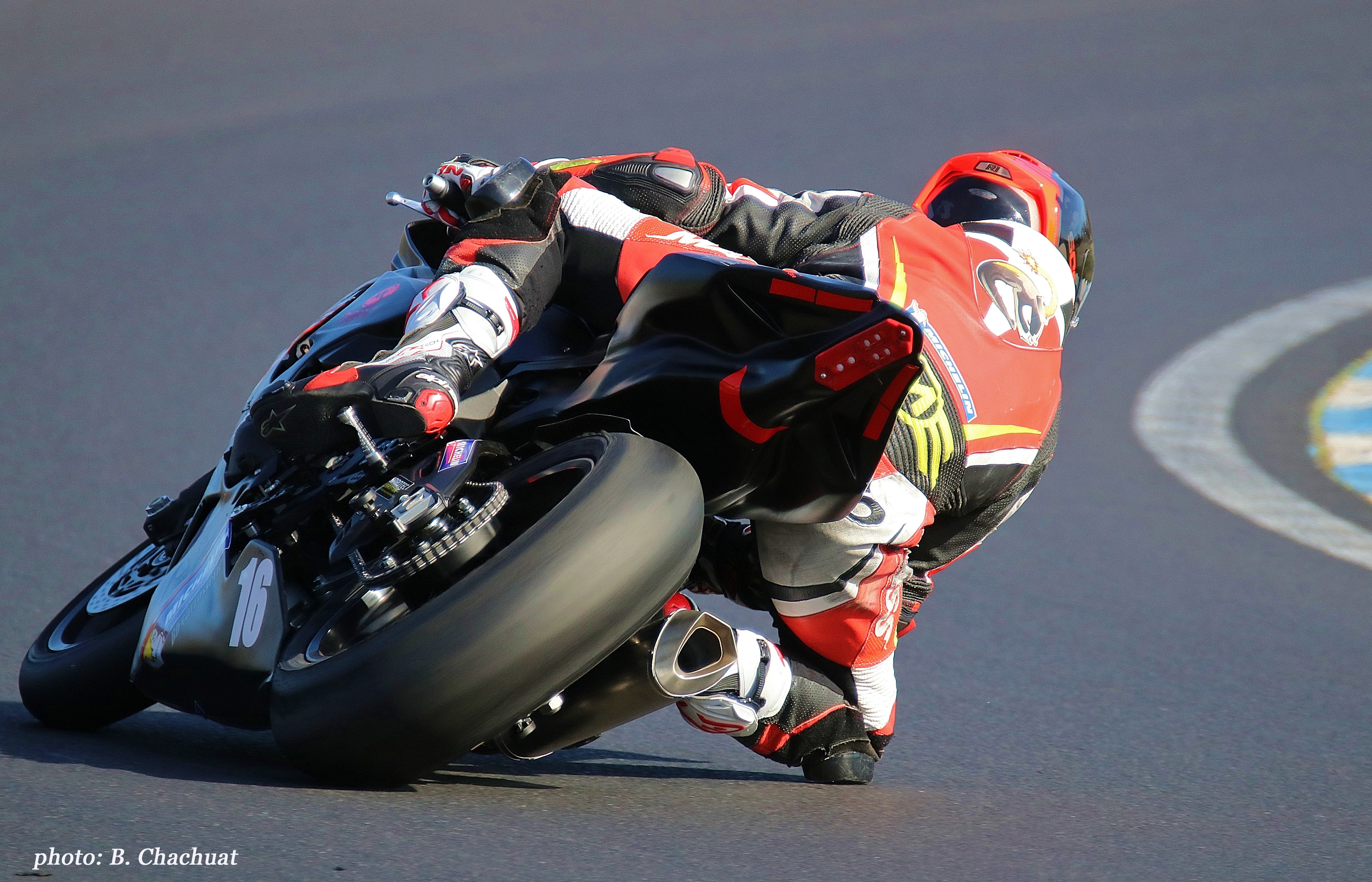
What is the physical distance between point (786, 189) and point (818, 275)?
6.15 metres

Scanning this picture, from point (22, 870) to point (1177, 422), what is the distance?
5279 millimetres

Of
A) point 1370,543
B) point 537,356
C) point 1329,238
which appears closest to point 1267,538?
point 1370,543

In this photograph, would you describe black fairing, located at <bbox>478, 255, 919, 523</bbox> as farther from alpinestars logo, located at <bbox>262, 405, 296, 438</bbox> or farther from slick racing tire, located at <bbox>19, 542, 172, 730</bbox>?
slick racing tire, located at <bbox>19, 542, 172, 730</bbox>

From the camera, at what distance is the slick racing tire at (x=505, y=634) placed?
6.57ft

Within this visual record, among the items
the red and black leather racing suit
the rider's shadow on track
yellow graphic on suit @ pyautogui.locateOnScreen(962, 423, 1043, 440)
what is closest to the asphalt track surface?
the rider's shadow on track

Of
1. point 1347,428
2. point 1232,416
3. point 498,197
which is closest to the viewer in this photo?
point 498,197

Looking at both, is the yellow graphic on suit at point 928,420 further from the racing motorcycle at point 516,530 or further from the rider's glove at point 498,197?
the rider's glove at point 498,197

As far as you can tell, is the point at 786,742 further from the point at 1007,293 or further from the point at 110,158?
the point at 110,158

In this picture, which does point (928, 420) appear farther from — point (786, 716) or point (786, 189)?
point (786, 189)

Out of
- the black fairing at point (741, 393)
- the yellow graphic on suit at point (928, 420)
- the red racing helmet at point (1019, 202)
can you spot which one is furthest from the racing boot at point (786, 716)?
the red racing helmet at point (1019, 202)

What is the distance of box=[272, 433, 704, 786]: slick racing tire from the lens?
2004mm

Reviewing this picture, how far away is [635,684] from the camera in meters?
2.43

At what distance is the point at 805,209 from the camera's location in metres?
2.89

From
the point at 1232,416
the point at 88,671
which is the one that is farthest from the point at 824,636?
the point at 1232,416
